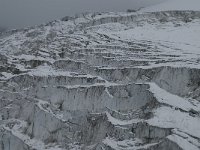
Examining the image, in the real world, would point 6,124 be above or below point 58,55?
below

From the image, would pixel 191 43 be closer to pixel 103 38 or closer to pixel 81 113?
pixel 103 38

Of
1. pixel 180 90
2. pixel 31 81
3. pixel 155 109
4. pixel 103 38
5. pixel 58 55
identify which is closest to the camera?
pixel 155 109

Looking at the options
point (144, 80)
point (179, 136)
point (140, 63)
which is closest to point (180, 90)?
point (144, 80)

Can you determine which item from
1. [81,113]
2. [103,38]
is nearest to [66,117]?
[81,113]

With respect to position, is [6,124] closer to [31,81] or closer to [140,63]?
[31,81]

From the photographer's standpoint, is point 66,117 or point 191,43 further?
point 191,43

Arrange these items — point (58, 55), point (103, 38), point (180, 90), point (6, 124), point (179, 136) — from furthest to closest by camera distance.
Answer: point (103, 38)
point (58, 55)
point (6, 124)
point (180, 90)
point (179, 136)
